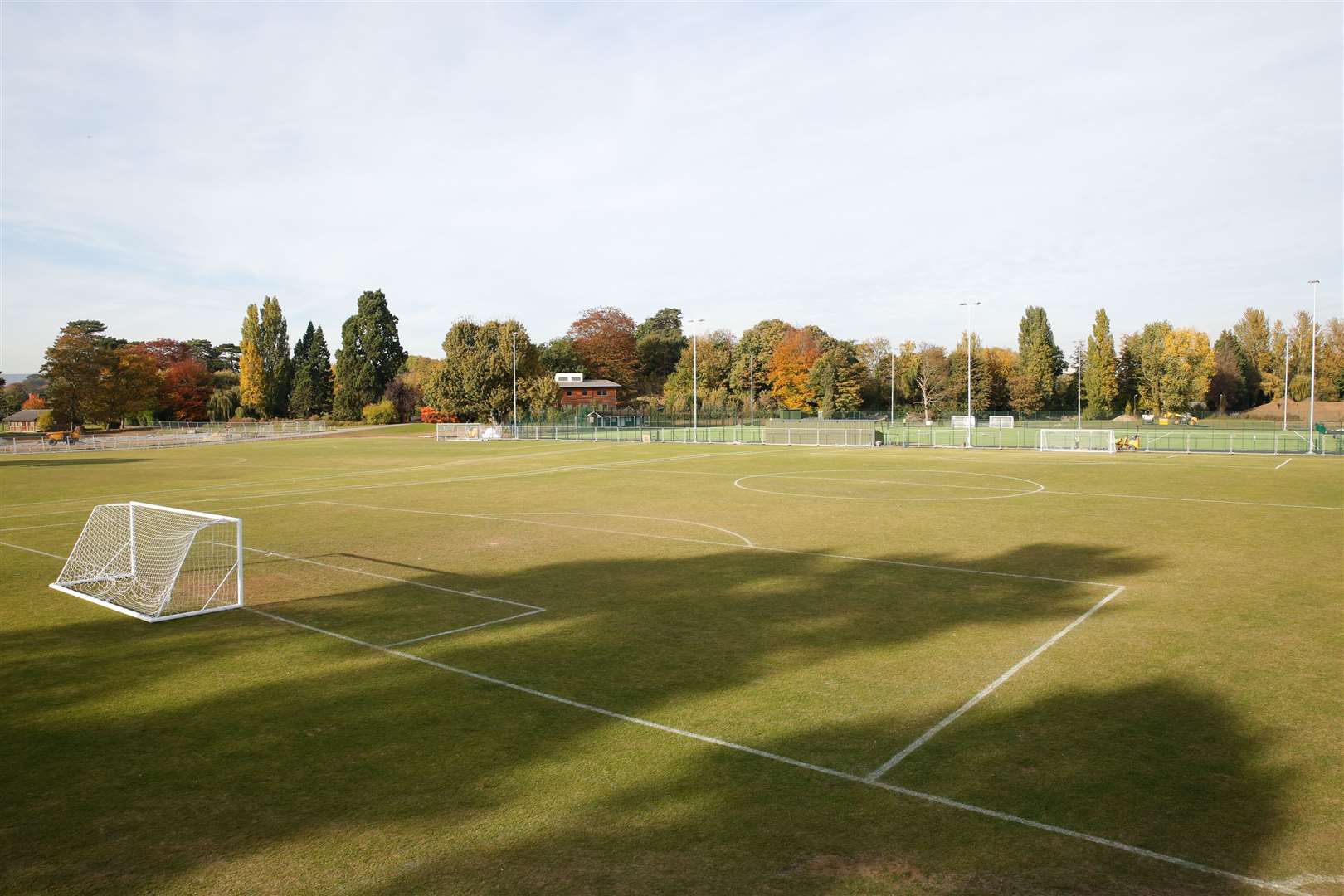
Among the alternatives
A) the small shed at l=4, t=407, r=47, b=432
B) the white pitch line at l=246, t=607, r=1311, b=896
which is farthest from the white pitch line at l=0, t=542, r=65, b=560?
the small shed at l=4, t=407, r=47, b=432

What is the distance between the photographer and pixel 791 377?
96.4 meters

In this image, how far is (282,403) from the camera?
104 metres

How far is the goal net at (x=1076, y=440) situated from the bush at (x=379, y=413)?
7275cm

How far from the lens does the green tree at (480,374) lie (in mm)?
78062

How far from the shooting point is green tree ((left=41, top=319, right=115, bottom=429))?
267 ft

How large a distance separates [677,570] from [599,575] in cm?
139

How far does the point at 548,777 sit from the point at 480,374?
7411 cm

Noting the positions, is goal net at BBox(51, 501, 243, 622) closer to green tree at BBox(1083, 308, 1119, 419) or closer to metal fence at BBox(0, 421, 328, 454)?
metal fence at BBox(0, 421, 328, 454)

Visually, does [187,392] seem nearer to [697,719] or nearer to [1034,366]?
[1034,366]

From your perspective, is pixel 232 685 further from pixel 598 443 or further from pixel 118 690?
pixel 598 443

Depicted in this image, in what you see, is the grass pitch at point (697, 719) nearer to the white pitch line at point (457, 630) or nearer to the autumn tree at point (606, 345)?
the white pitch line at point (457, 630)

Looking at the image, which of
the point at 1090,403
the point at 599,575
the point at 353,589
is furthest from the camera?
the point at 1090,403

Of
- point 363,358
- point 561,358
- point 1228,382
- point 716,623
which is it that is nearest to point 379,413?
point 363,358

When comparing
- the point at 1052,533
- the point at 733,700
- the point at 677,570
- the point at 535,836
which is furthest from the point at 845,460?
the point at 535,836
